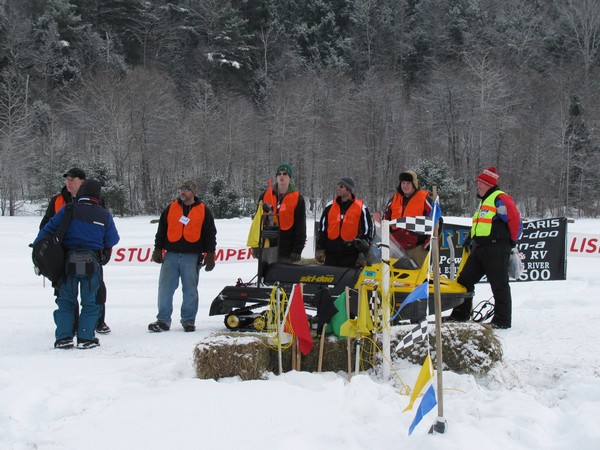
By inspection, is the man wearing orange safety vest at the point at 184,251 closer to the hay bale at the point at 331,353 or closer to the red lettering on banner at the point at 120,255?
the hay bale at the point at 331,353

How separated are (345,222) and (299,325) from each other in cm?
189

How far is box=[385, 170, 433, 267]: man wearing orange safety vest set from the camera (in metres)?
5.66

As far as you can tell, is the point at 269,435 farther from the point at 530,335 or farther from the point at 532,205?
the point at 532,205

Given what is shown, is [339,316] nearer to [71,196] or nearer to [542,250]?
[71,196]

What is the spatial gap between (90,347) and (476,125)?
111ft

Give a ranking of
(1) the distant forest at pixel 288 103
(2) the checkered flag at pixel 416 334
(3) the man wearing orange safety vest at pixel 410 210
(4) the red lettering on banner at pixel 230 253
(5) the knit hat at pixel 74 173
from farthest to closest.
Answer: (1) the distant forest at pixel 288 103, (4) the red lettering on banner at pixel 230 253, (5) the knit hat at pixel 74 173, (3) the man wearing orange safety vest at pixel 410 210, (2) the checkered flag at pixel 416 334

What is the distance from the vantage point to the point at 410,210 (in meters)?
5.89

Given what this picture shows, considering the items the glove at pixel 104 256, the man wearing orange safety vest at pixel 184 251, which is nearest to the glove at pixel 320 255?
the man wearing orange safety vest at pixel 184 251

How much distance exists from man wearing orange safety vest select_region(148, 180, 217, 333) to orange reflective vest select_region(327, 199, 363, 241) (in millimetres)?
1359

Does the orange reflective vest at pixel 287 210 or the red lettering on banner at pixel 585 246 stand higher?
the orange reflective vest at pixel 287 210

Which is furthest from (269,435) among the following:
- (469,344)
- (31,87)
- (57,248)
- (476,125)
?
(31,87)

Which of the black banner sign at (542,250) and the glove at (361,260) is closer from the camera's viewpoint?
the glove at (361,260)

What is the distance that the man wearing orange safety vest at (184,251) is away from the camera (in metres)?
6.01

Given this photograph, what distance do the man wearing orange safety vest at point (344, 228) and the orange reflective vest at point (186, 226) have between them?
136cm
